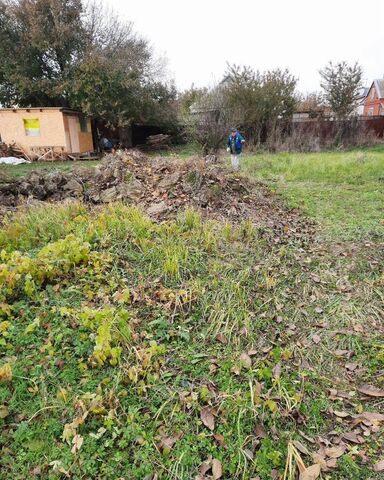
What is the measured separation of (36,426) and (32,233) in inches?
95.7

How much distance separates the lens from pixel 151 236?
398 centimetres

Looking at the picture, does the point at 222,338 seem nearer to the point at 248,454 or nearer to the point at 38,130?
the point at 248,454

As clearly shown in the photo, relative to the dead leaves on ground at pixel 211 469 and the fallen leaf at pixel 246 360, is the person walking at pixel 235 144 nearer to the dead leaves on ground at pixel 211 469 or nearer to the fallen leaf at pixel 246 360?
the fallen leaf at pixel 246 360

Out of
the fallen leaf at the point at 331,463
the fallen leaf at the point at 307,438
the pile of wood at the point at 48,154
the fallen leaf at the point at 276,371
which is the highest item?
the pile of wood at the point at 48,154

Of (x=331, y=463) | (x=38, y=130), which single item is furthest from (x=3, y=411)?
(x=38, y=130)

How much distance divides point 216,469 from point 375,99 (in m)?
41.8

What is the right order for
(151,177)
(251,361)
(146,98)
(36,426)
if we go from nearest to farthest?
(36,426) → (251,361) → (151,177) → (146,98)

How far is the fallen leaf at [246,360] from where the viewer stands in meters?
2.52

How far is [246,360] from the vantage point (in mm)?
2557

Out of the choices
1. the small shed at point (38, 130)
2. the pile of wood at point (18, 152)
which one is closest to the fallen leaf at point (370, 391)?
the small shed at point (38, 130)

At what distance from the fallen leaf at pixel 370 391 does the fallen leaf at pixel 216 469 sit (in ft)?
3.92

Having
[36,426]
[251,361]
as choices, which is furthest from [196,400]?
[36,426]

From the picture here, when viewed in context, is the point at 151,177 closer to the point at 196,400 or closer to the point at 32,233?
the point at 32,233

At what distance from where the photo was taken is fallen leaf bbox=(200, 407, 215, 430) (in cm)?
212
